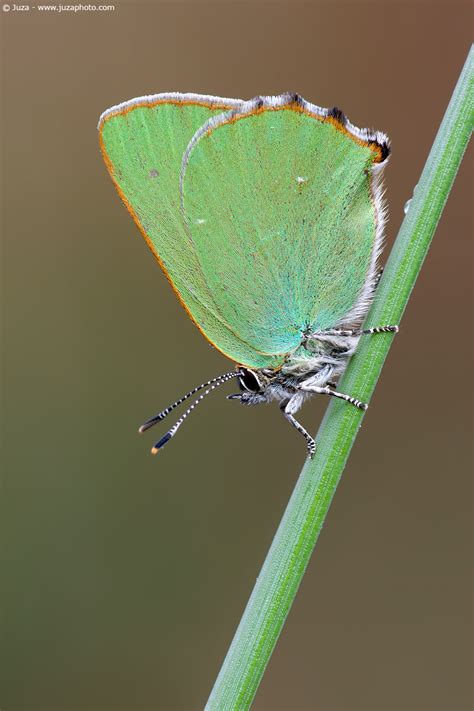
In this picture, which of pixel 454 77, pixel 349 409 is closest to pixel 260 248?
pixel 349 409

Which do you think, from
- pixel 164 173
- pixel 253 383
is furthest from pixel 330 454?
pixel 164 173

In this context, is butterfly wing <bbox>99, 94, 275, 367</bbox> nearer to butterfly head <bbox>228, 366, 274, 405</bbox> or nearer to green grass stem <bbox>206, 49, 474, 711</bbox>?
butterfly head <bbox>228, 366, 274, 405</bbox>

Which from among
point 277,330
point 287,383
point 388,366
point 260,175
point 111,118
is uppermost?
point 111,118

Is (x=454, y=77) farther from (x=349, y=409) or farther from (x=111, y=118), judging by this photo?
(x=349, y=409)

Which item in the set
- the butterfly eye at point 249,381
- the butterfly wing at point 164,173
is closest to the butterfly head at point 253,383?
the butterfly eye at point 249,381

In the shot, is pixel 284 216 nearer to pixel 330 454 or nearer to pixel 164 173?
pixel 164 173

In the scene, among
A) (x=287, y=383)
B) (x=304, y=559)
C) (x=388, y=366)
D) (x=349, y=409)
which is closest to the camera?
(x=304, y=559)

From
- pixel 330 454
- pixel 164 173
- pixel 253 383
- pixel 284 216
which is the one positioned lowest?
pixel 253 383
